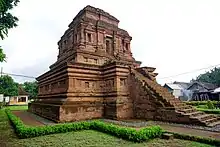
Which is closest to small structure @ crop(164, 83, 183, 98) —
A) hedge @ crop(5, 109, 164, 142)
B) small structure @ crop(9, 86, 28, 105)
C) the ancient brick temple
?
the ancient brick temple

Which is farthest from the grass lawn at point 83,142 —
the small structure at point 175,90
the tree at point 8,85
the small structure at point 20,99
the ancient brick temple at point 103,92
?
the small structure at point 20,99

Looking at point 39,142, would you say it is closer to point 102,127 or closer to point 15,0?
point 102,127

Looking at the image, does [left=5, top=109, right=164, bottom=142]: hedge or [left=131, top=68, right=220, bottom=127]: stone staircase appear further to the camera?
[left=131, top=68, right=220, bottom=127]: stone staircase

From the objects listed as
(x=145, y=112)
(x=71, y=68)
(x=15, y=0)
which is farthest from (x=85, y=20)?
(x=145, y=112)

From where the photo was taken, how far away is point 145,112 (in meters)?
12.1

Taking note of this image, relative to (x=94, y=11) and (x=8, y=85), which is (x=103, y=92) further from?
(x=8, y=85)

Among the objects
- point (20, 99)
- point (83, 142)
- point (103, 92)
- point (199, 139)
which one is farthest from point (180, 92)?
point (20, 99)

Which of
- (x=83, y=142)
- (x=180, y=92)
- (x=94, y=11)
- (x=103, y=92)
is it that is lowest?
(x=83, y=142)

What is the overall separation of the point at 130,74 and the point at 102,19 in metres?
8.02

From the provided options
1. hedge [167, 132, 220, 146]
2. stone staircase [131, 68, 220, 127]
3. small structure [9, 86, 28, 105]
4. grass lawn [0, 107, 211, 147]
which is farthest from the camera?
small structure [9, 86, 28, 105]

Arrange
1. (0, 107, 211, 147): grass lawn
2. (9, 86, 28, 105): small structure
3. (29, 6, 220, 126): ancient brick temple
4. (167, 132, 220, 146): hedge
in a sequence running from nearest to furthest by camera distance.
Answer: (167, 132, 220, 146): hedge, (0, 107, 211, 147): grass lawn, (29, 6, 220, 126): ancient brick temple, (9, 86, 28, 105): small structure

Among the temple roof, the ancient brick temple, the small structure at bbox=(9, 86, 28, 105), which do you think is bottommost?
the small structure at bbox=(9, 86, 28, 105)

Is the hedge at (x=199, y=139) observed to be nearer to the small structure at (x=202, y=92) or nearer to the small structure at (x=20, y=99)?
the small structure at (x=202, y=92)

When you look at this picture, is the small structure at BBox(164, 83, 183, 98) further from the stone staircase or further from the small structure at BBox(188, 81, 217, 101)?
the stone staircase
